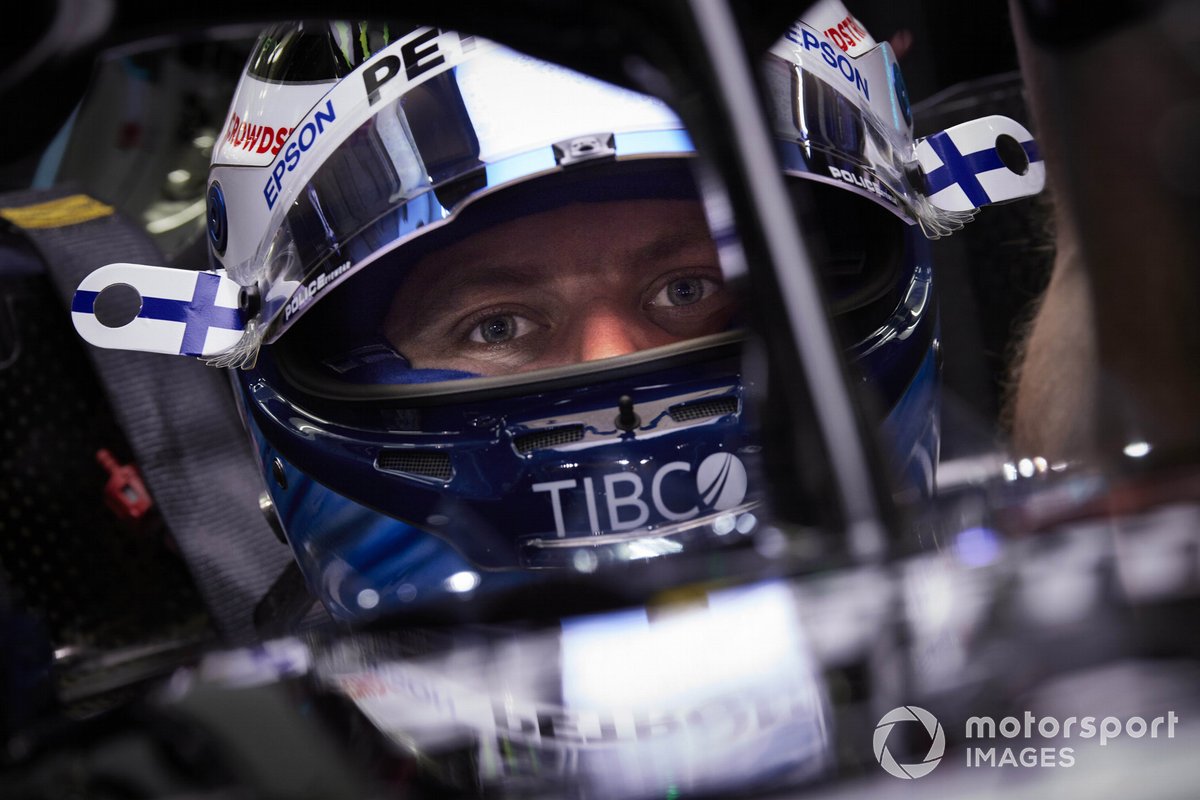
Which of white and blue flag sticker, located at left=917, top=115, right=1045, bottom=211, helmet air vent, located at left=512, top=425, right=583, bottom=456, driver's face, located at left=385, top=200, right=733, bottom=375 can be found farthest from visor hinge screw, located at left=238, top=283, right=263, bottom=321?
white and blue flag sticker, located at left=917, top=115, right=1045, bottom=211

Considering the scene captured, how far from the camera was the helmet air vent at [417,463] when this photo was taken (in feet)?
4.33

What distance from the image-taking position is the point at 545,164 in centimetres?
123

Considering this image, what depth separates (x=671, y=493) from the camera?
1.24m

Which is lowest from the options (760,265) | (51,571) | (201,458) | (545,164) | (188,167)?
(51,571)

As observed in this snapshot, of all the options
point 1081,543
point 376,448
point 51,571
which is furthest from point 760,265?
point 51,571

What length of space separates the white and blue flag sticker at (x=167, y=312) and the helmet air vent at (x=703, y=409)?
0.54 meters

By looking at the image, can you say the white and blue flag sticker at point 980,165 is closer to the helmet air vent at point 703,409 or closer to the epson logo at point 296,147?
the helmet air vent at point 703,409

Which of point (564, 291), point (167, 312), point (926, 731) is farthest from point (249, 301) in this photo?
point (926, 731)

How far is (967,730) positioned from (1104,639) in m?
0.09

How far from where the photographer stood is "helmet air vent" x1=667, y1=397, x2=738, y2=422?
126 cm

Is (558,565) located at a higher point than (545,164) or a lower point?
lower

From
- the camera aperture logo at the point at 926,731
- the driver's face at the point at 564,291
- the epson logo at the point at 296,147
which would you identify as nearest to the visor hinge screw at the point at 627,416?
the driver's face at the point at 564,291

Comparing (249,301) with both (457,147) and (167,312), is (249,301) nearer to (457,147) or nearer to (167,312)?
(167,312)

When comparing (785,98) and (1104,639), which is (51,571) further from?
(1104,639)
